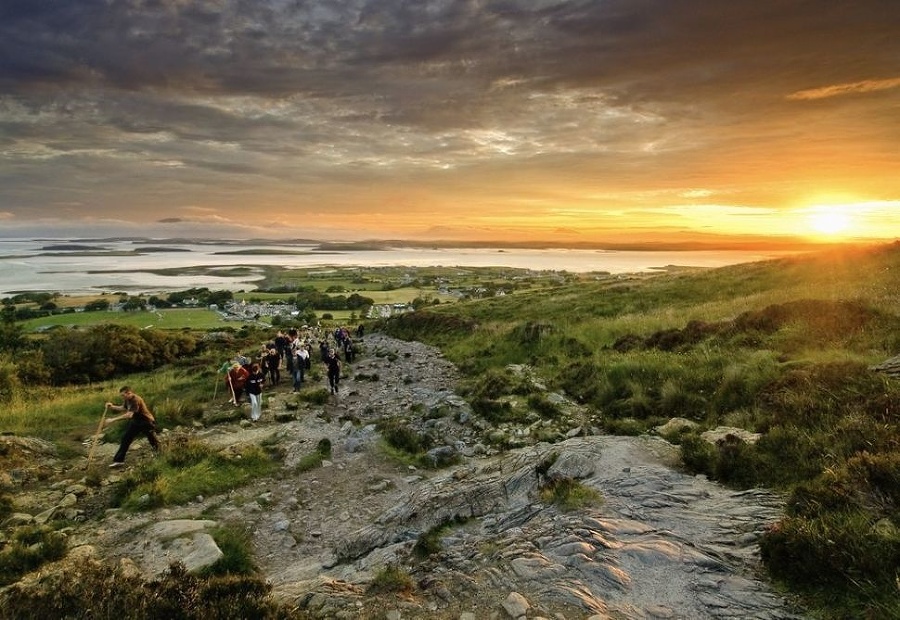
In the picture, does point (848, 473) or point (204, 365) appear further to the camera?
point (204, 365)

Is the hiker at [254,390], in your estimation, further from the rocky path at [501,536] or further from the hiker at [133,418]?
the rocky path at [501,536]

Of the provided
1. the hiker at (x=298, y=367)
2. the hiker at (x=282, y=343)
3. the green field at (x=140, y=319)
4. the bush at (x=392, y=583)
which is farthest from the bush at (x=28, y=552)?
the green field at (x=140, y=319)

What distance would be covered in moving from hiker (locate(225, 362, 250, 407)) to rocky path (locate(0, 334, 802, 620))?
7.93 meters

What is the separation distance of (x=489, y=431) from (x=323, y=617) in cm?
878

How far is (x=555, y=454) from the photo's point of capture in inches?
365

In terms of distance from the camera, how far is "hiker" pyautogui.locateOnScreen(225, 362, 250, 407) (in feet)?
65.5

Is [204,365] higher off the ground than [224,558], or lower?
lower

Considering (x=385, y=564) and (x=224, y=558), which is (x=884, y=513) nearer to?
(x=385, y=564)

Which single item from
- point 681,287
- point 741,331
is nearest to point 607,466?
point 741,331

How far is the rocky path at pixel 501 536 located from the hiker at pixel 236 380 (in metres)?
7.93

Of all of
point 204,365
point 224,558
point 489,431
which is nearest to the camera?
point 224,558

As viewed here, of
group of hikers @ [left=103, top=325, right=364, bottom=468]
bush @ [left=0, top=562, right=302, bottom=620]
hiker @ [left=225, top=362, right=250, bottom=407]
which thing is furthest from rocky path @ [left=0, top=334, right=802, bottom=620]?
hiker @ [left=225, top=362, right=250, bottom=407]

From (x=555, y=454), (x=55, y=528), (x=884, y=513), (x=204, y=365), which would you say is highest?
(x=884, y=513)

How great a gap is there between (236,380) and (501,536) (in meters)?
16.8
